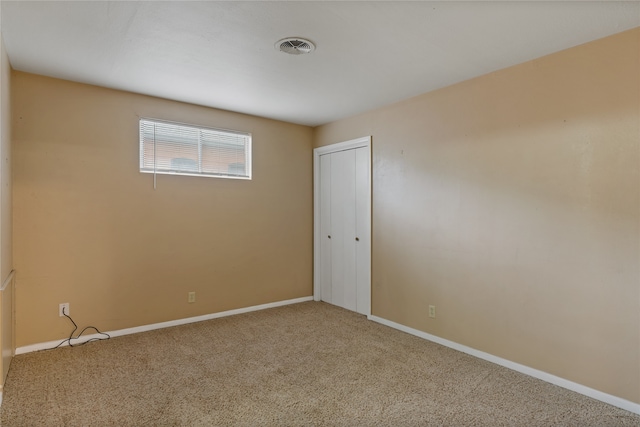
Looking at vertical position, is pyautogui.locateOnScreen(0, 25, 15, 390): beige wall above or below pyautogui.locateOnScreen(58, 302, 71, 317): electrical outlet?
above

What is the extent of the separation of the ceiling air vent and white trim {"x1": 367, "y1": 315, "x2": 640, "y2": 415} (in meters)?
2.85

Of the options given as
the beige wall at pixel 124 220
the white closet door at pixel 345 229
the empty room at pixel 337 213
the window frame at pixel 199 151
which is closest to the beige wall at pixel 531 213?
the empty room at pixel 337 213

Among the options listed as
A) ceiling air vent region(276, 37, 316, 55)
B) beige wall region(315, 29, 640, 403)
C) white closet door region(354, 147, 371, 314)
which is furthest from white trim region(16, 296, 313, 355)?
ceiling air vent region(276, 37, 316, 55)

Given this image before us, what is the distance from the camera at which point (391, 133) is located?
3.95 meters

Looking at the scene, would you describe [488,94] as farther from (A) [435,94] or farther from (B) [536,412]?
(B) [536,412]

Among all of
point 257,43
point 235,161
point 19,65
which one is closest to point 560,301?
point 257,43

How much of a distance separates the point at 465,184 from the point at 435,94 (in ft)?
3.16

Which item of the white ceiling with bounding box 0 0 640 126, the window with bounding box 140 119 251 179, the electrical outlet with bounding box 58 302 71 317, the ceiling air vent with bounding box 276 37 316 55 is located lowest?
the electrical outlet with bounding box 58 302 71 317

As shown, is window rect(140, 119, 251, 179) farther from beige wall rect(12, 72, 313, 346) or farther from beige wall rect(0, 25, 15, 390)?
beige wall rect(0, 25, 15, 390)

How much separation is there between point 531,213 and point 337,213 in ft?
7.96

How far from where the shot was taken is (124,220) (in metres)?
3.59

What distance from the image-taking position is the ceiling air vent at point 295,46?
2.46 meters

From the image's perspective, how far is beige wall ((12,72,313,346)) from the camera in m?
3.13

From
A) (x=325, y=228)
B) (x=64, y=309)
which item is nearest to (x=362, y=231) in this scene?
(x=325, y=228)
